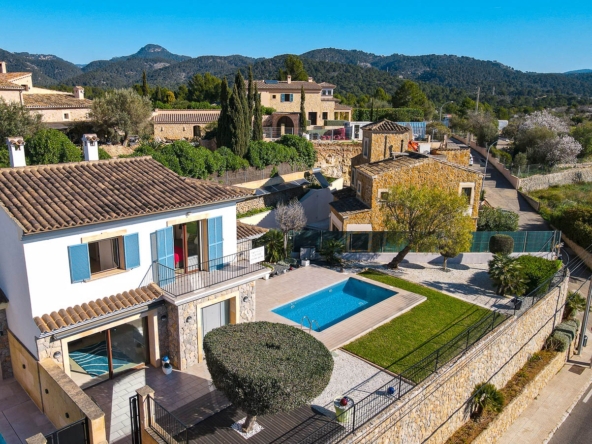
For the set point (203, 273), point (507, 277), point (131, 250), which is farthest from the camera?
point (507, 277)

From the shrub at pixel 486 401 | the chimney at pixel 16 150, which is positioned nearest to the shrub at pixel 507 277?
the shrub at pixel 486 401

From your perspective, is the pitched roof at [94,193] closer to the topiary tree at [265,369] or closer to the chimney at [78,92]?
the topiary tree at [265,369]

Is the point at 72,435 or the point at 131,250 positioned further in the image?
the point at 131,250

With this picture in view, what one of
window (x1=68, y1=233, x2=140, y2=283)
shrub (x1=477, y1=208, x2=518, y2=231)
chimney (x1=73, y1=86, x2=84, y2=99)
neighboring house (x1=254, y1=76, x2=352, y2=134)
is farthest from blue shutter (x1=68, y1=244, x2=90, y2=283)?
neighboring house (x1=254, y1=76, x2=352, y2=134)

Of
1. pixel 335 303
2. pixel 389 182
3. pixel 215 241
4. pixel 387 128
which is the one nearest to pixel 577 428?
pixel 335 303

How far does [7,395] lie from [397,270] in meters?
19.8

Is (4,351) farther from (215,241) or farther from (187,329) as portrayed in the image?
(215,241)

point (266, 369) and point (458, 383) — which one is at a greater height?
point (266, 369)

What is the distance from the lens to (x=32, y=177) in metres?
14.6

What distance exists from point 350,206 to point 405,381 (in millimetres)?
16206

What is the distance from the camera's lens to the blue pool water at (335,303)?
21422 millimetres

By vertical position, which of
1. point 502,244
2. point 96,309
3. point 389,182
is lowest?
point 502,244

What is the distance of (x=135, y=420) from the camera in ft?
37.8

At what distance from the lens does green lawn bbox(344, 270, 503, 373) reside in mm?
17453
